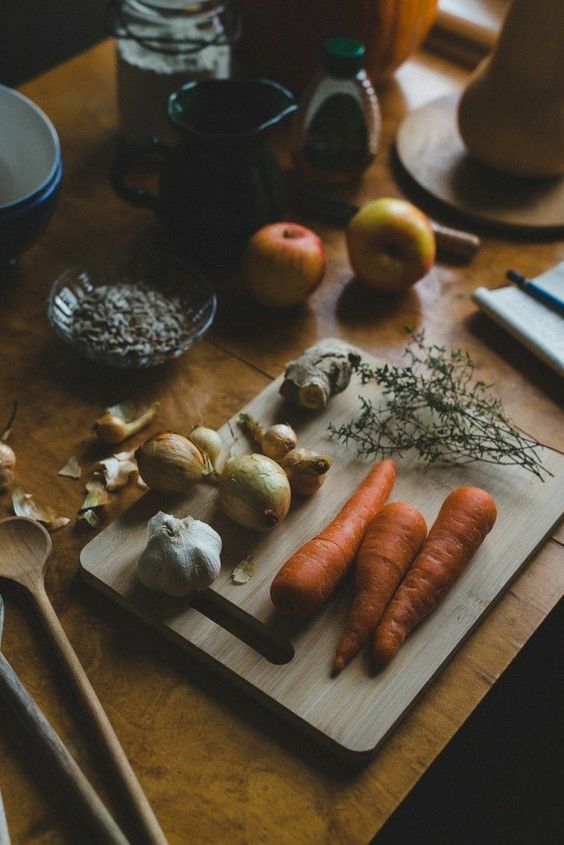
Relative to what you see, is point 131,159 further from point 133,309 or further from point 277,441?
point 277,441

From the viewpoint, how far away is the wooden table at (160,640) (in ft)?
2.68

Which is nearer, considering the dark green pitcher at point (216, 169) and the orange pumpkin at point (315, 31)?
the dark green pitcher at point (216, 169)

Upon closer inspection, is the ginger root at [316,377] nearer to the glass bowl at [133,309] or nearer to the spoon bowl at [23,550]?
the glass bowl at [133,309]

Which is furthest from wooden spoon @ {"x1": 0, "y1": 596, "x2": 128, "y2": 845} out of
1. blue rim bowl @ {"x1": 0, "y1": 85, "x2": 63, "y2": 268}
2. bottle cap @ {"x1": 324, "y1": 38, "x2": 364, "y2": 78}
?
bottle cap @ {"x1": 324, "y1": 38, "x2": 364, "y2": 78}

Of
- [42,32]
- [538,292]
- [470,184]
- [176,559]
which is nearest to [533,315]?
[538,292]

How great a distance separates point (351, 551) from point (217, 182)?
1.87 ft

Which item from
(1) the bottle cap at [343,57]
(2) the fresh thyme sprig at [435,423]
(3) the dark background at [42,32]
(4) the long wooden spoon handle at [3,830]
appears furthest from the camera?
(3) the dark background at [42,32]

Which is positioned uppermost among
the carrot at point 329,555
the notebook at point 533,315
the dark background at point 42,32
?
the notebook at point 533,315

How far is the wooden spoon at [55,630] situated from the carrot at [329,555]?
20 centimetres

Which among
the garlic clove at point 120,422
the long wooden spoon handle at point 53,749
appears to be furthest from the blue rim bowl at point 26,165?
the long wooden spoon handle at point 53,749

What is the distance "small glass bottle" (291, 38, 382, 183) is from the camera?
138 centimetres

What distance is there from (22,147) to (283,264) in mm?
397

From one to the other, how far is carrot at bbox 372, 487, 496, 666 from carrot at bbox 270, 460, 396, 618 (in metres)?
0.06

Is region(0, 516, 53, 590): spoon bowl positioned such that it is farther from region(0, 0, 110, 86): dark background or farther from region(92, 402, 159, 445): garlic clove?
region(0, 0, 110, 86): dark background
